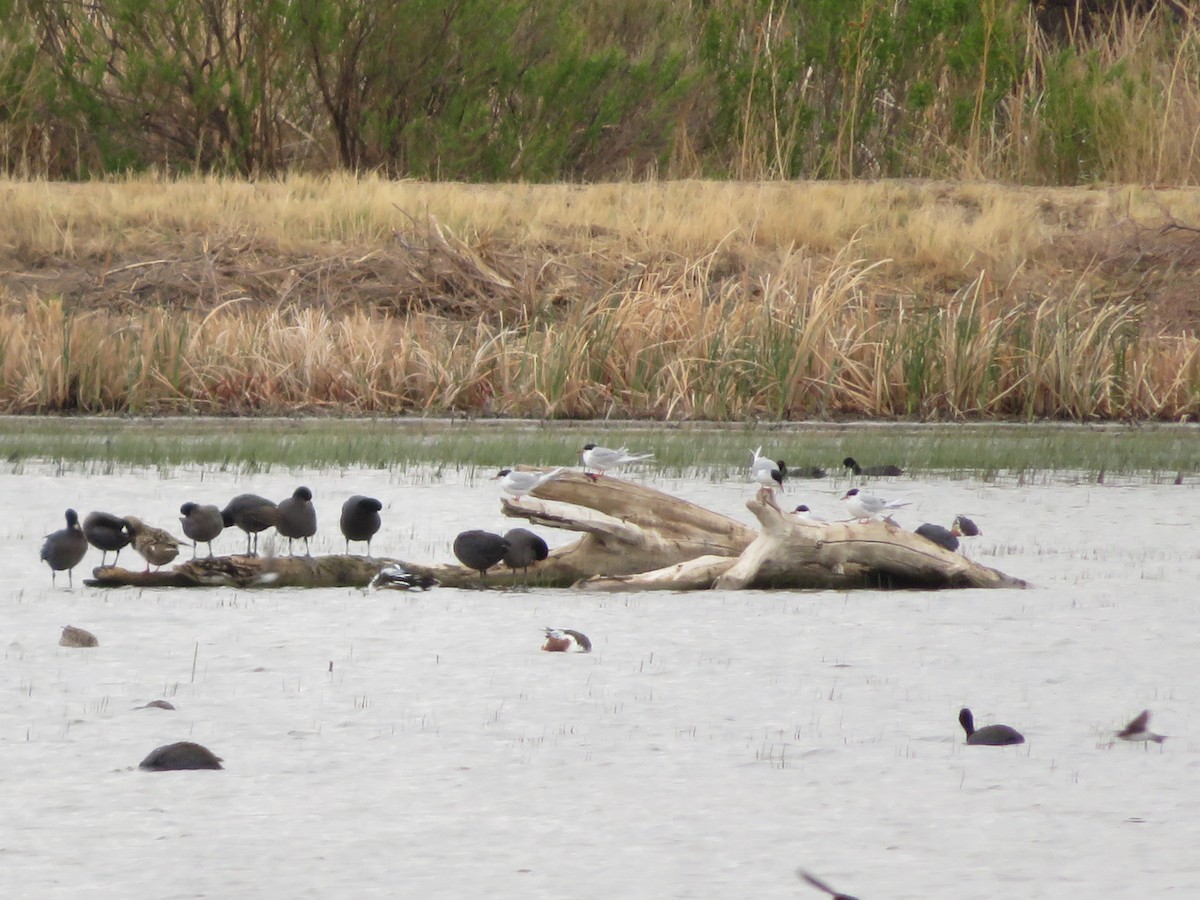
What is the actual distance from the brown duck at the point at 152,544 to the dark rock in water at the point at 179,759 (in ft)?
8.46

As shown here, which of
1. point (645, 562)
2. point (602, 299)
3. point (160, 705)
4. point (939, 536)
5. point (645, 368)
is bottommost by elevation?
point (160, 705)

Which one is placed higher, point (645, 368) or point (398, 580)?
point (645, 368)

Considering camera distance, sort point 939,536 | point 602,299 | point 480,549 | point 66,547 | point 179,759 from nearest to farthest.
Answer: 1. point 179,759
2. point 66,547
3. point 480,549
4. point 939,536
5. point 602,299

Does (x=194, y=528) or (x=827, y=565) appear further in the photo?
(x=194, y=528)

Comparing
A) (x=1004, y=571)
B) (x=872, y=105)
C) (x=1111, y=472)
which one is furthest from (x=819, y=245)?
(x=1004, y=571)

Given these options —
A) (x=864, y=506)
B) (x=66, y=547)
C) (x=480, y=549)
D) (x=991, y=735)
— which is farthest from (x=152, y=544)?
(x=991, y=735)

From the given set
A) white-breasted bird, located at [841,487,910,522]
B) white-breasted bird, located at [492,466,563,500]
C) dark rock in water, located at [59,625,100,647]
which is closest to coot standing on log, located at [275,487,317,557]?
white-breasted bird, located at [492,466,563,500]

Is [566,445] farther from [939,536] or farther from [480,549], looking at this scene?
[480,549]

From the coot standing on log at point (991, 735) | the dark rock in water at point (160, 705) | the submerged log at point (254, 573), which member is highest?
the coot standing on log at point (991, 735)

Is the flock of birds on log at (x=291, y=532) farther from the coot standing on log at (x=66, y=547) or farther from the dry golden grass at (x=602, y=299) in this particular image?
the dry golden grass at (x=602, y=299)

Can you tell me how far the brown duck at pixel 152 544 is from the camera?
6.55m

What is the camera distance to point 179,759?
401cm

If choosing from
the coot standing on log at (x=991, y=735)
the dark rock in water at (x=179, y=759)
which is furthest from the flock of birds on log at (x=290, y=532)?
the dark rock in water at (x=179, y=759)

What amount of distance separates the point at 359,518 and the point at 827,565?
153cm
